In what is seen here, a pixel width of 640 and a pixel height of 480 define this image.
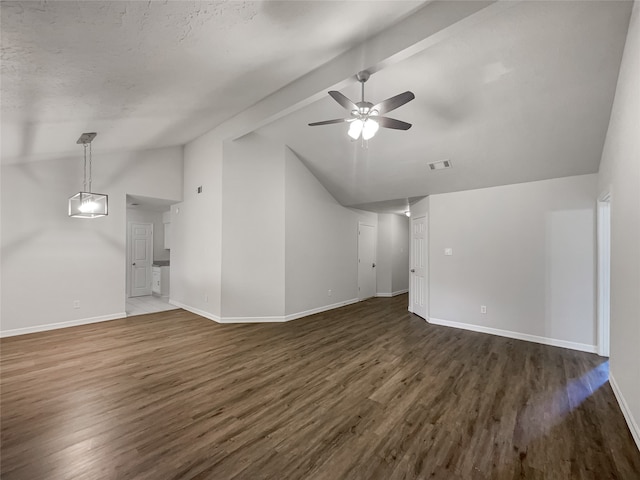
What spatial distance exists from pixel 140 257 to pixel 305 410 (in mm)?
6995

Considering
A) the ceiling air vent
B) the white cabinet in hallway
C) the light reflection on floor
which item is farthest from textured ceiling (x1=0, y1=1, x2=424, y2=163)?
the white cabinet in hallway

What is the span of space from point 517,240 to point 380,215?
3.81m

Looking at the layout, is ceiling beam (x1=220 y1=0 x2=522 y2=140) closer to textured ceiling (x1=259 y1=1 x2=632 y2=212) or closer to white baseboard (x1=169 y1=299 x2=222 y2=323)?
textured ceiling (x1=259 y1=1 x2=632 y2=212)

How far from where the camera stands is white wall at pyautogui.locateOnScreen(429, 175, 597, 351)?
3.87 m

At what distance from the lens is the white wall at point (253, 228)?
4988 millimetres

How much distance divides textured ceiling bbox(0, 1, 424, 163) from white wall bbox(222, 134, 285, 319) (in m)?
1.52

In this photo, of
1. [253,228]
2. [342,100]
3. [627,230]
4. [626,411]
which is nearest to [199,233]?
[253,228]

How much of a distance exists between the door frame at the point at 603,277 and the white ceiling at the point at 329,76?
0.64 meters

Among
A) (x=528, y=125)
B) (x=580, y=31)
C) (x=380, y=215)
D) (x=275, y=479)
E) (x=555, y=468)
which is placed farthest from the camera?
(x=380, y=215)

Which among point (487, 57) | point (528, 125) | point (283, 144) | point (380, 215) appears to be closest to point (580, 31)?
point (487, 57)

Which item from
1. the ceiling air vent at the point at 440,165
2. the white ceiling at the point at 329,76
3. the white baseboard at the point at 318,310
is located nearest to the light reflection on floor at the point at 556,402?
the white ceiling at the point at 329,76

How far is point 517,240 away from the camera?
4.31 m

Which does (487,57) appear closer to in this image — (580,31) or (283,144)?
(580,31)

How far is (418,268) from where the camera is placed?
5.68 meters
